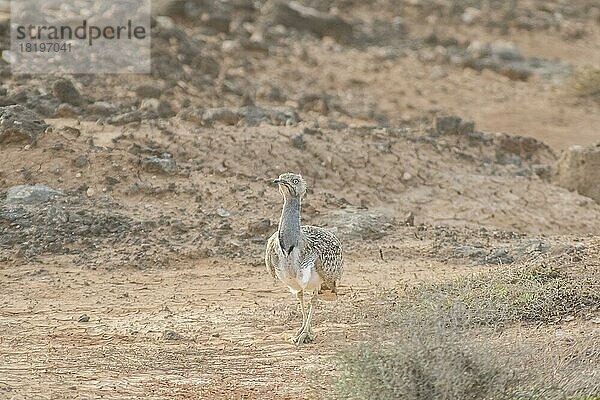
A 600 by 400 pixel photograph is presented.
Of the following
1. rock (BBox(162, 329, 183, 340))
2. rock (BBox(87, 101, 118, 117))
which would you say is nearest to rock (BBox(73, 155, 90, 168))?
rock (BBox(87, 101, 118, 117))

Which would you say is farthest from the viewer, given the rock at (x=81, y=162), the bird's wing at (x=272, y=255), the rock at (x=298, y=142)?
the rock at (x=298, y=142)

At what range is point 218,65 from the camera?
15.4m

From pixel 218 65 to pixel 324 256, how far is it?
806cm

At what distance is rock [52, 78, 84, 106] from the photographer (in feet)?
39.7

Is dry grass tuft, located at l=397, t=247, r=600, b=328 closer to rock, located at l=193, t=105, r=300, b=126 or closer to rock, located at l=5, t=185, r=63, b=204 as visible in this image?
rock, located at l=5, t=185, r=63, b=204

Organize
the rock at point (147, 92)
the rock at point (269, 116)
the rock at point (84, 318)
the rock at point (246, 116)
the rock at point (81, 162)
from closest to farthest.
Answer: the rock at point (84, 318) < the rock at point (81, 162) < the rock at point (246, 116) < the rock at point (269, 116) < the rock at point (147, 92)

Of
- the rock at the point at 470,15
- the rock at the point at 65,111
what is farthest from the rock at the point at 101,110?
the rock at the point at 470,15

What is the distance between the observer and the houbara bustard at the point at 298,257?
7551 millimetres

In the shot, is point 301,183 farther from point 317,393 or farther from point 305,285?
point 317,393

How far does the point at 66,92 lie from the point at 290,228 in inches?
205

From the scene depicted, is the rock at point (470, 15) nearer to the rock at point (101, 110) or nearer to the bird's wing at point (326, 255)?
the rock at point (101, 110)

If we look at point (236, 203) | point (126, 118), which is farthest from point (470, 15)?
point (236, 203)

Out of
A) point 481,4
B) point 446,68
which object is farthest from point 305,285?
point 481,4

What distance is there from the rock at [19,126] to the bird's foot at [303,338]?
4186mm
